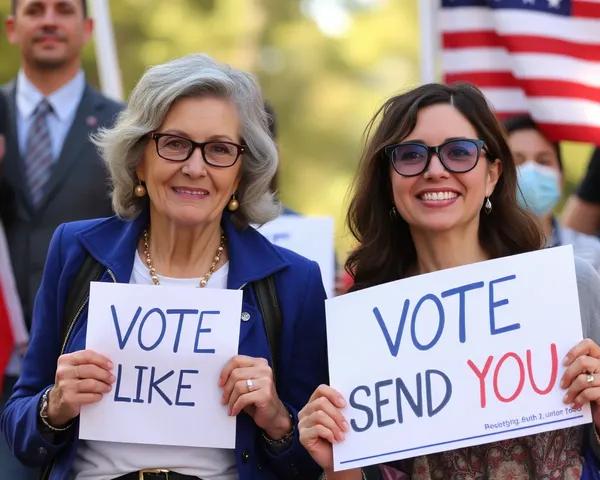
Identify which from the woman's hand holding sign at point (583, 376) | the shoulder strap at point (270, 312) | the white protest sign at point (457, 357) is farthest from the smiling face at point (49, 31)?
the woman's hand holding sign at point (583, 376)

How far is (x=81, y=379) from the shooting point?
3.85m

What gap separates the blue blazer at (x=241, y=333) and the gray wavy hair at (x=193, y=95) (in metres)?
0.12

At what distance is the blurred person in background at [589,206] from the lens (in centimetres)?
677

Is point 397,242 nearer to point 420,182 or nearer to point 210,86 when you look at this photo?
point 420,182

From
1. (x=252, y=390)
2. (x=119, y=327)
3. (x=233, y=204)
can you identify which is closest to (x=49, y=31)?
(x=233, y=204)

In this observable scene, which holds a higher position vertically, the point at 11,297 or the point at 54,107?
the point at 54,107

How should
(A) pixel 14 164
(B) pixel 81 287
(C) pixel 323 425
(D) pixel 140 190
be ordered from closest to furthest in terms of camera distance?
(C) pixel 323 425 < (B) pixel 81 287 < (D) pixel 140 190 < (A) pixel 14 164

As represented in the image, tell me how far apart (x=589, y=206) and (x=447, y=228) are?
9.91 feet

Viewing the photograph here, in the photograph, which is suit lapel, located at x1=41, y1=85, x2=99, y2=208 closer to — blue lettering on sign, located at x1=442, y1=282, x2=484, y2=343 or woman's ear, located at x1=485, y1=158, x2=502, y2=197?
woman's ear, located at x1=485, y1=158, x2=502, y2=197

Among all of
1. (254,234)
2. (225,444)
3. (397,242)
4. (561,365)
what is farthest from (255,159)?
(561,365)

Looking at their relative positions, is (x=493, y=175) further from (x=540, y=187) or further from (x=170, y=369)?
(x=540, y=187)

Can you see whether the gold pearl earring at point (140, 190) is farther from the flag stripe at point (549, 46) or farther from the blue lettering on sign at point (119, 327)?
the flag stripe at point (549, 46)

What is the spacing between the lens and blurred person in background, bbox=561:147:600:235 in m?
6.77

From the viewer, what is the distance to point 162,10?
19.4m
